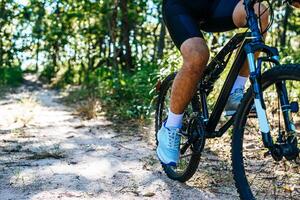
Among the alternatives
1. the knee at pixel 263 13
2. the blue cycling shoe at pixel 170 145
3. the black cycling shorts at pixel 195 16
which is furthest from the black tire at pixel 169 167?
the knee at pixel 263 13

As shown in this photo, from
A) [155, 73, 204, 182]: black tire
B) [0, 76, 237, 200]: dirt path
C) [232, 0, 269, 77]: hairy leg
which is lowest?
[0, 76, 237, 200]: dirt path

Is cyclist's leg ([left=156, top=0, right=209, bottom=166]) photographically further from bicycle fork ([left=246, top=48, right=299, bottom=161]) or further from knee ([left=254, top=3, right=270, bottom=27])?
bicycle fork ([left=246, top=48, right=299, bottom=161])

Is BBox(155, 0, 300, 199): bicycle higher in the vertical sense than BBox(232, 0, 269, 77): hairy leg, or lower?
lower

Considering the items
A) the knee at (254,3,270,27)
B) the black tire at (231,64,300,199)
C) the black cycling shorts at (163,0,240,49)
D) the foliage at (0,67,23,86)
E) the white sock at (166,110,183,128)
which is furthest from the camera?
the foliage at (0,67,23,86)

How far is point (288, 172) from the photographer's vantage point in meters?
3.06

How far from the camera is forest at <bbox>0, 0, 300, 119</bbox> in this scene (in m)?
12.8

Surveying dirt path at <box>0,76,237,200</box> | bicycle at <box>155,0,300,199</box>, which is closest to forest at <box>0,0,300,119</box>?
dirt path at <box>0,76,237,200</box>

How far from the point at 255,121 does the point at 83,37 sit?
1656 cm

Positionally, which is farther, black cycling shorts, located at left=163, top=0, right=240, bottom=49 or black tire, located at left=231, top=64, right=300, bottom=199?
black cycling shorts, located at left=163, top=0, right=240, bottom=49

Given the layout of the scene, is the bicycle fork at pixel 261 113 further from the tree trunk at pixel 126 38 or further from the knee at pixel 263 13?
the tree trunk at pixel 126 38

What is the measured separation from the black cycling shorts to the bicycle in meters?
0.23

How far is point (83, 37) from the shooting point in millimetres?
19078

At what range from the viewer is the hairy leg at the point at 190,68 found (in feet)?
10.3

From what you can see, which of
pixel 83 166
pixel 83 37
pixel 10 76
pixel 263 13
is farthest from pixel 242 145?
pixel 83 37
